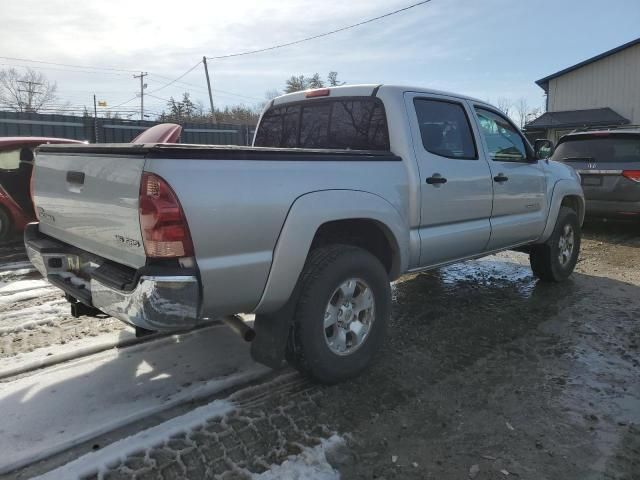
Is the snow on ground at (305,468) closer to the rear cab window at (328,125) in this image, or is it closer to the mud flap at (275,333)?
the mud flap at (275,333)

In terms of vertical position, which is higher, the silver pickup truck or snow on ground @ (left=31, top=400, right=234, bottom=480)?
the silver pickup truck

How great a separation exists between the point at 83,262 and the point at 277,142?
2.18 metres

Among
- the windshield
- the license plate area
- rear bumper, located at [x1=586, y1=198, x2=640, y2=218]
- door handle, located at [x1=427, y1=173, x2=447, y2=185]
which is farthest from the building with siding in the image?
door handle, located at [x1=427, y1=173, x2=447, y2=185]

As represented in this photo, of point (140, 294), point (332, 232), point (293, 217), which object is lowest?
point (140, 294)

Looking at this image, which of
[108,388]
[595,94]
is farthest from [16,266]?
[595,94]

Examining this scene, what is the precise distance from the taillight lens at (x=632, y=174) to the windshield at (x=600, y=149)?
0.31 meters

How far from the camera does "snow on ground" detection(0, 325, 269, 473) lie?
8.89 feet

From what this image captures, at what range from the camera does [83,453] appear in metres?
2.57

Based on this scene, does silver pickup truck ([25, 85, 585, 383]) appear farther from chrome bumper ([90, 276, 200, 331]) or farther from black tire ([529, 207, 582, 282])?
black tire ([529, 207, 582, 282])

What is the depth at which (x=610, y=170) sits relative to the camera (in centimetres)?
827

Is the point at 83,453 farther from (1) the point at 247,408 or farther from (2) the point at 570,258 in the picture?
(2) the point at 570,258

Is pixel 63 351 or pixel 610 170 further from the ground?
pixel 610 170

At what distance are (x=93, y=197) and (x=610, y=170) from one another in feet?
26.3

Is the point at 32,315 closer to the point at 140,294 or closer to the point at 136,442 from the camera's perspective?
the point at 136,442
